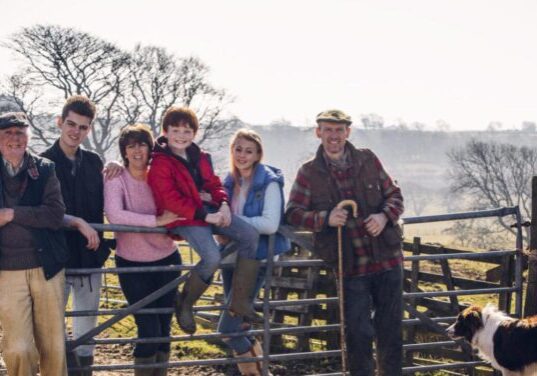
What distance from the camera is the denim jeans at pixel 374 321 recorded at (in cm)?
509

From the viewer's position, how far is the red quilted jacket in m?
4.68

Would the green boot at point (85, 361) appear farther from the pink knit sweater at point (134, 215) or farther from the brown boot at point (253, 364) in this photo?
the brown boot at point (253, 364)

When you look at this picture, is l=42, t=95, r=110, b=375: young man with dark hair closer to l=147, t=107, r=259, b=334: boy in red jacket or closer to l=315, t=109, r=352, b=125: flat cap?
l=147, t=107, r=259, b=334: boy in red jacket

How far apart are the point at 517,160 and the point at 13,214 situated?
52.0 m

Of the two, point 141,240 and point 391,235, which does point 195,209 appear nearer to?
point 141,240

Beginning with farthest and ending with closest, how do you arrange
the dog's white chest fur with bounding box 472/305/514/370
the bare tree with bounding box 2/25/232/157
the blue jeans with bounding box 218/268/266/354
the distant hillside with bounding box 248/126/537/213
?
the distant hillside with bounding box 248/126/537/213 → the bare tree with bounding box 2/25/232/157 → the dog's white chest fur with bounding box 472/305/514/370 → the blue jeans with bounding box 218/268/266/354

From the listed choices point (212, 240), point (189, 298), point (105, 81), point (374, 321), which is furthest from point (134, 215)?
point (105, 81)

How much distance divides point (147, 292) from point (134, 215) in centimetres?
67

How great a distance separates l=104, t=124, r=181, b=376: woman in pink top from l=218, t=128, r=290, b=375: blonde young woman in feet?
1.71

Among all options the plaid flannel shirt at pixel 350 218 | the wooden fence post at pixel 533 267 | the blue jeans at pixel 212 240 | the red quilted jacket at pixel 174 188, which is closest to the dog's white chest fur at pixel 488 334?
the wooden fence post at pixel 533 267

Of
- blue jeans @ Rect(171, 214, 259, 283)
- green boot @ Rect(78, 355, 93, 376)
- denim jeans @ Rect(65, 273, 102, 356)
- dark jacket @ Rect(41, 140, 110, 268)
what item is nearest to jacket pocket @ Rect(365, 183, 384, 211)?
blue jeans @ Rect(171, 214, 259, 283)

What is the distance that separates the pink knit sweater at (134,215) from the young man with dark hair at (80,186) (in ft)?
0.50

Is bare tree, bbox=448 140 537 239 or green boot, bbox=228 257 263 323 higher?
bare tree, bbox=448 140 537 239

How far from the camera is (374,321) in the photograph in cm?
532
